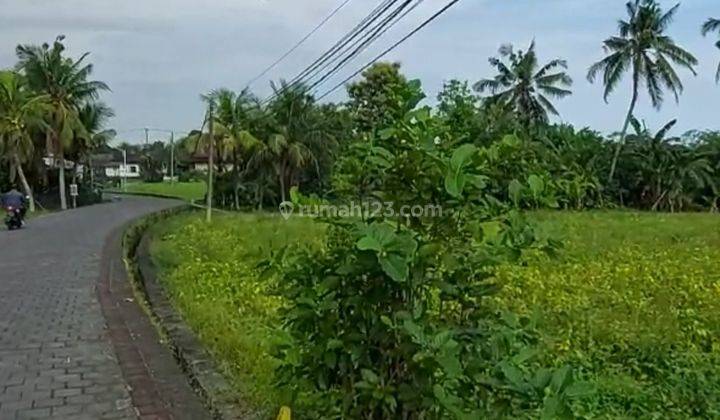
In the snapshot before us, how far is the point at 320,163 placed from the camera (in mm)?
29234

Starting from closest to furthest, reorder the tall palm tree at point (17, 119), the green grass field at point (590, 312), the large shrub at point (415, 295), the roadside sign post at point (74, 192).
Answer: the large shrub at point (415, 295)
the green grass field at point (590, 312)
the tall palm tree at point (17, 119)
the roadside sign post at point (74, 192)

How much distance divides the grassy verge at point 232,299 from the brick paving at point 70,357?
36 cm

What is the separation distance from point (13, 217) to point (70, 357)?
14.2 m

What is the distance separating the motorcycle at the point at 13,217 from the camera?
16891 mm

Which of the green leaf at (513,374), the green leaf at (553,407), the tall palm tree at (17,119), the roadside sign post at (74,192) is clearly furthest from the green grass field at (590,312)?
the roadside sign post at (74,192)

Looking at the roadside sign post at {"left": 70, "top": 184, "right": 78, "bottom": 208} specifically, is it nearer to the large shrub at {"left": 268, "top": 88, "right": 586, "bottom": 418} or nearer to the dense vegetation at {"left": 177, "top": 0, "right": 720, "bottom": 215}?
the dense vegetation at {"left": 177, "top": 0, "right": 720, "bottom": 215}

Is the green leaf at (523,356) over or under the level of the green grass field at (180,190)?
over

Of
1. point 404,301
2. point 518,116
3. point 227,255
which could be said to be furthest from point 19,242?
point 518,116

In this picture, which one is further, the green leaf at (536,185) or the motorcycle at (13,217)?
the motorcycle at (13,217)

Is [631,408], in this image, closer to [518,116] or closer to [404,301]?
[404,301]

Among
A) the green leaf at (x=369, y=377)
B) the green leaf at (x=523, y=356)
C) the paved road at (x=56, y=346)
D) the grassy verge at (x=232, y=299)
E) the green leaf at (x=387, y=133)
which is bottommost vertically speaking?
the paved road at (x=56, y=346)

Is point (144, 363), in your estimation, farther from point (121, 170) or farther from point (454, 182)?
point (121, 170)

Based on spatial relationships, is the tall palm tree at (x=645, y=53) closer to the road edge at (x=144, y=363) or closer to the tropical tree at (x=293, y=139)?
the tropical tree at (x=293, y=139)

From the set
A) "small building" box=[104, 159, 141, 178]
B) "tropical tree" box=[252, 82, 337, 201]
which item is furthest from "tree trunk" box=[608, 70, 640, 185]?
"small building" box=[104, 159, 141, 178]
